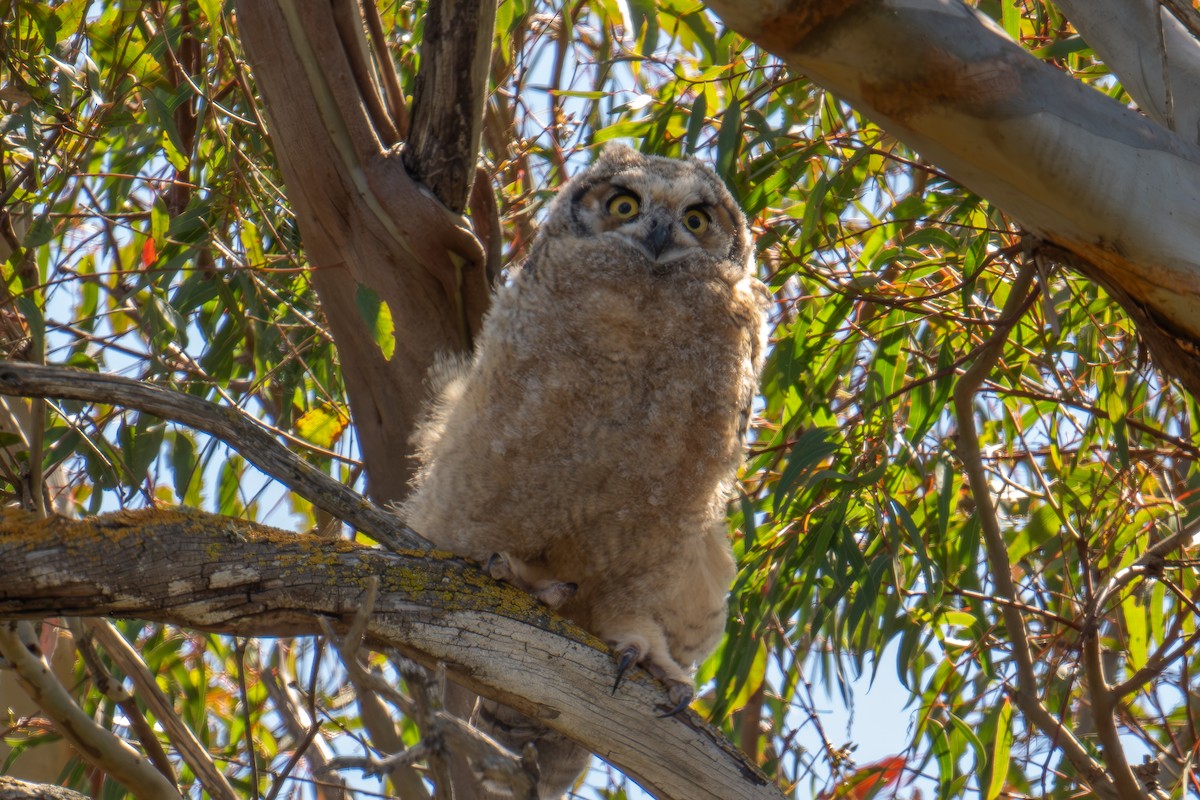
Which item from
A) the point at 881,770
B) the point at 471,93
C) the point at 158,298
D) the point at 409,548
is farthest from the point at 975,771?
the point at 158,298

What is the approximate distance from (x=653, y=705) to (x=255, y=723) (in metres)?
2.02

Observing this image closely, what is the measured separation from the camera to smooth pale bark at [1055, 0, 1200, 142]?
6.24 ft

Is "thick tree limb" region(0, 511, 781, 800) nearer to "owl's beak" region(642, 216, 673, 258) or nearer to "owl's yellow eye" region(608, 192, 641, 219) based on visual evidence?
"owl's beak" region(642, 216, 673, 258)

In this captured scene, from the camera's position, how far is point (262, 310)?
3.37 meters

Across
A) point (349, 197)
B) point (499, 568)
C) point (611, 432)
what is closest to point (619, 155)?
point (349, 197)

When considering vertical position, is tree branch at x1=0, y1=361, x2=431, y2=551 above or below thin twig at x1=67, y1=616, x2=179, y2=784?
above

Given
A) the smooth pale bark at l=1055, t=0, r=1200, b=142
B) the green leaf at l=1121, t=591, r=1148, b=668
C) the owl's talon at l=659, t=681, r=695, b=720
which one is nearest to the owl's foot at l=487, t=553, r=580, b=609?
the owl's talon at l=659, t=681, r=695, b=720

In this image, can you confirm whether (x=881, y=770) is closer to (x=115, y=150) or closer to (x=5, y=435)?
(x=5, y=435)

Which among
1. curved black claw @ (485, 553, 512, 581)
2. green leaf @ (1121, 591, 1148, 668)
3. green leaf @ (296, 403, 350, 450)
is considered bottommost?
curved black claw @ (485, 553, 512, 581)

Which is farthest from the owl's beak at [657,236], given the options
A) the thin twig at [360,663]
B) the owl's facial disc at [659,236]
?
the thin twig at [360,663]

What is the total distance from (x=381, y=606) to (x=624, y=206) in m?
1.13

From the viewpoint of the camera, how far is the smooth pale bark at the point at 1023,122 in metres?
1.69

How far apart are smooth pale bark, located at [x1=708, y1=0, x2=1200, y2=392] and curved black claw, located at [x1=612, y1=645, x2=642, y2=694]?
0.91 metres

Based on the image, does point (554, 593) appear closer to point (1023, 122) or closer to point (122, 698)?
point (122, 698)
